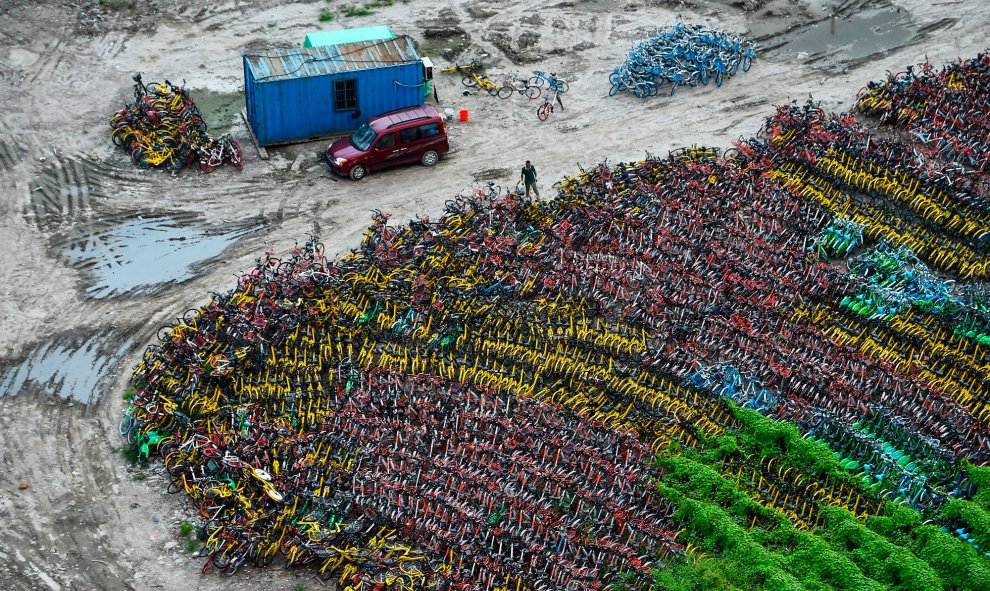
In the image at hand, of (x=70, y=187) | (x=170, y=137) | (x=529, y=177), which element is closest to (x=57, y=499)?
(x=70, y=187)

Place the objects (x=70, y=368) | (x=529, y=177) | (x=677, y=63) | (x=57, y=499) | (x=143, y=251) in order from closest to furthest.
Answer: (x=57, y=499), (x=70, y=368), (x=143, y=251), (x=529, y=177), (x=677, y=63)

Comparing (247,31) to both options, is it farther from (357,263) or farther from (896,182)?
(896,182)

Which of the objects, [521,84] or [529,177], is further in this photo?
[521,84]

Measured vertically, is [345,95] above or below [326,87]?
below

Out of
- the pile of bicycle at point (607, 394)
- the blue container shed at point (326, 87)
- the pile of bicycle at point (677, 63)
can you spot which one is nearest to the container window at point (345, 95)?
the blue container shed at point (326, 87)

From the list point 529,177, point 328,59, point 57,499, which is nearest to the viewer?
point 57,499

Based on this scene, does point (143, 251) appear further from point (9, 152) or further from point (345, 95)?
point (345, 95)
